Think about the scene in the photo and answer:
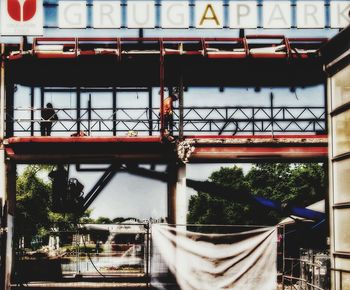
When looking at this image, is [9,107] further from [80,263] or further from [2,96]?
[80,263]

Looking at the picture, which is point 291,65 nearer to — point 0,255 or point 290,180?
point 0,255

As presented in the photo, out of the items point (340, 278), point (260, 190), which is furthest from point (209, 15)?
point (260, 190)

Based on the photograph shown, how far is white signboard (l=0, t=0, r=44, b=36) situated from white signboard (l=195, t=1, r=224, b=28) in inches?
216

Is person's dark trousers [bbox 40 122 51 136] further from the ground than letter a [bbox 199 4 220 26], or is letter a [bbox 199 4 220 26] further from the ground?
letter a [bbox 199 4 220 26]

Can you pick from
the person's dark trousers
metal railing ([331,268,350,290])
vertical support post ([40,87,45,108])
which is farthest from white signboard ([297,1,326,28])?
metal railing ([331,268,350,290])

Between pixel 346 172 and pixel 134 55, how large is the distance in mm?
10411

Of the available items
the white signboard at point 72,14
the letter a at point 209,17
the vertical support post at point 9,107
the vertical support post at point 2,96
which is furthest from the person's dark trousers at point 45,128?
the letter a at point 209,17

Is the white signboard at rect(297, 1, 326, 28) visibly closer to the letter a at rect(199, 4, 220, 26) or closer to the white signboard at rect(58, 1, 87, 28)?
the letter a at rect(199, 4, 220, 26)

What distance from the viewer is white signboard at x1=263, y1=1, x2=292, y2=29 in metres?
20.0

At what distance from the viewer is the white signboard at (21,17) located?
19.2m

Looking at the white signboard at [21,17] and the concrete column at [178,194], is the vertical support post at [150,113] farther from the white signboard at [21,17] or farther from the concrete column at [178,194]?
the white signboard at [21,17]

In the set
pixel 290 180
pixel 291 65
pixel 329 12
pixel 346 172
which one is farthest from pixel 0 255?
pixel 290 180

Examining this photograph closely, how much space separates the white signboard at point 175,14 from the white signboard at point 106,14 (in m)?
1.60

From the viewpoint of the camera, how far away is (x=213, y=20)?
1986 cm
